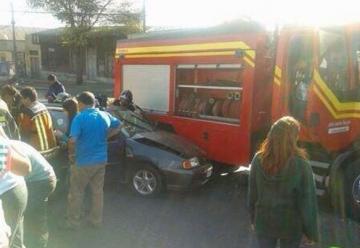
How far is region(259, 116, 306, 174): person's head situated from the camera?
3.23m

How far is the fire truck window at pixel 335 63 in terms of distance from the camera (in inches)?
246

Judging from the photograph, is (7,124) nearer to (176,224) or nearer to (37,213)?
(37,213)

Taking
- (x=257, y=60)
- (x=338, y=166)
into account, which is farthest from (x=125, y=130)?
(x=338, y=166)

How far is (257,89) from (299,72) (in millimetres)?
741

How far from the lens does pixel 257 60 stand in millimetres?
6883

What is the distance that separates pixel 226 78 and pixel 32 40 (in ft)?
126

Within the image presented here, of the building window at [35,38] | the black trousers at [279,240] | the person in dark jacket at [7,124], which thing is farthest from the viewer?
the building window at [35,38]

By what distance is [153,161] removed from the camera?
683cm

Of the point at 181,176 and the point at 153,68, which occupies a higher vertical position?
the point at 153,68

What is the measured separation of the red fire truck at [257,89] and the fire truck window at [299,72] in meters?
0.01

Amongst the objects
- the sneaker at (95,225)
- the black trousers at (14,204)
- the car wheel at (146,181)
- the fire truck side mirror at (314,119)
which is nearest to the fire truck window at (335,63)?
the fire truck side mirror at (314,119)

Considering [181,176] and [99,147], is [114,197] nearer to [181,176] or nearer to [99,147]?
[181,176]

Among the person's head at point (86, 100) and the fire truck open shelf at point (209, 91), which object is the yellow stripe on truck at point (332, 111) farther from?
the person's head at point (86, 100)

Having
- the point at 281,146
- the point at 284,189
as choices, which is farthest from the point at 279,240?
the point at 281,146
